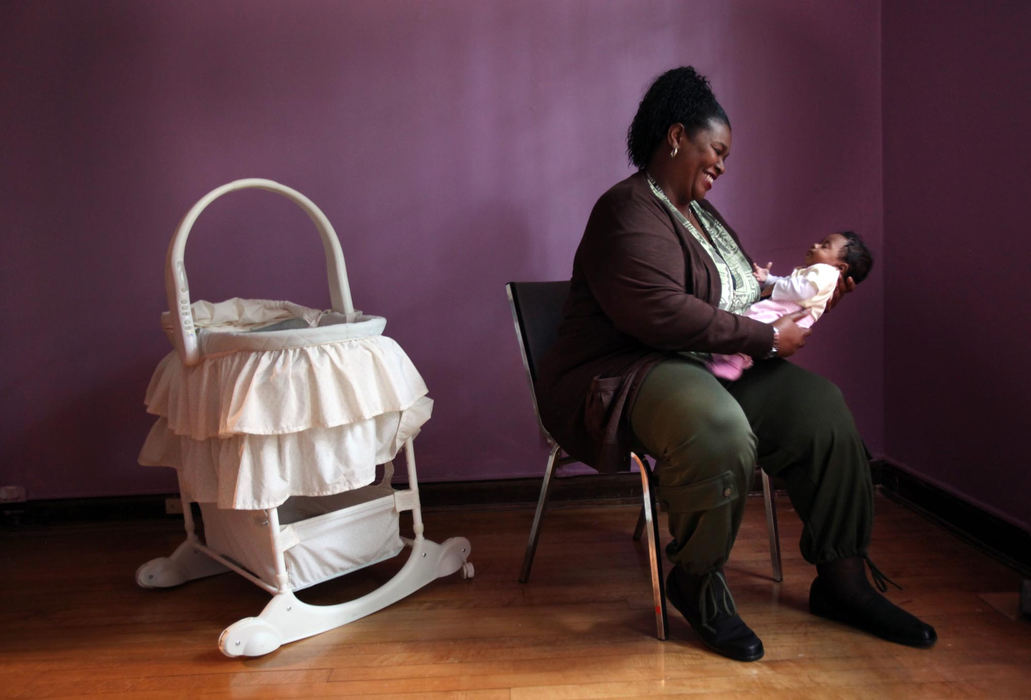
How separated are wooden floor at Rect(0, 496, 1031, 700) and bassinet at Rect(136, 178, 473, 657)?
0.31 ft

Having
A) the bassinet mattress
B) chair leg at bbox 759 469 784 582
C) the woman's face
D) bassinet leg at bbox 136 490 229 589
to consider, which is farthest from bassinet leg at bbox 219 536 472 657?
the woman's face

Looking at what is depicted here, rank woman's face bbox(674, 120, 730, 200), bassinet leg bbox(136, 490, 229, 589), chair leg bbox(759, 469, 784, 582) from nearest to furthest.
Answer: woman's face bbox(674, 120, 730, 200), chair leg bbox(759, 469, 784, 582), bassinet leg bbox(136, 490, 229, 589)

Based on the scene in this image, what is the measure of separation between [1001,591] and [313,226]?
6.68ft

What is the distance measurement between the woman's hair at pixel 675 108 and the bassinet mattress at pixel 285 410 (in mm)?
758

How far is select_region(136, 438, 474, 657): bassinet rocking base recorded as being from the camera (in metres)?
1.51

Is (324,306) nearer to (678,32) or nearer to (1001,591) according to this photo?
(678,32)

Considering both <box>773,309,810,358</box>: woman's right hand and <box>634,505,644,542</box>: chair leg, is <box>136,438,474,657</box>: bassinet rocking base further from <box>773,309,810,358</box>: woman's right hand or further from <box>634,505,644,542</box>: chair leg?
<box>773,309,810,358</box>: woman's right hand

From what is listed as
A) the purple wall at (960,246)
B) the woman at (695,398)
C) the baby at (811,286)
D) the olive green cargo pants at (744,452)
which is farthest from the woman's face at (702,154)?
the purple wall at (960,246)

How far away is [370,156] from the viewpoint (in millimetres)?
2230

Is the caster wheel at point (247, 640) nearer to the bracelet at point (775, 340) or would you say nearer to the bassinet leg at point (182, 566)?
the bassinet leg at point (182, 566)

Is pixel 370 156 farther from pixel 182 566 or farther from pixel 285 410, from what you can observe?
pixel 182 566

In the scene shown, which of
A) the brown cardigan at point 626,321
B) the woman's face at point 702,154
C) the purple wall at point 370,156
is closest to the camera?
the brown cardigan at point 626,321

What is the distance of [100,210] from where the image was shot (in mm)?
2232

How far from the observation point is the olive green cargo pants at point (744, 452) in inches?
53.0
